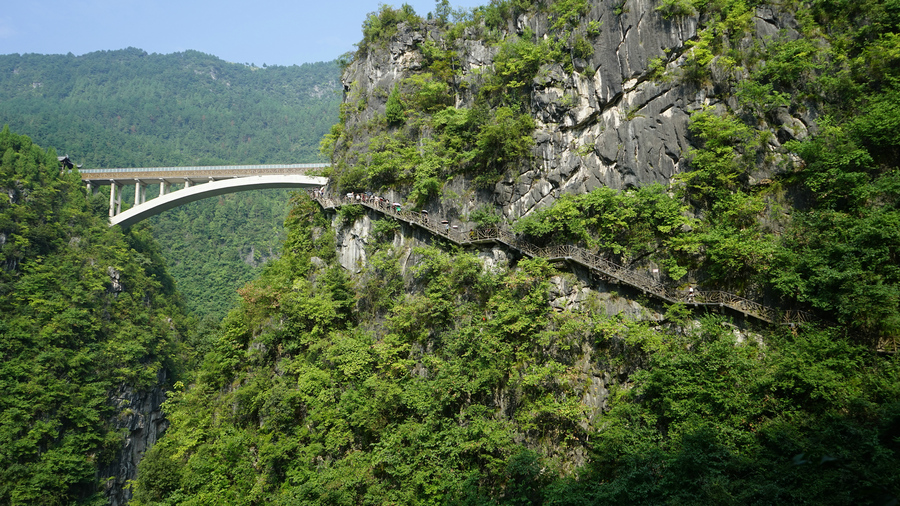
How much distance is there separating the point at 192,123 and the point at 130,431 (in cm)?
7047

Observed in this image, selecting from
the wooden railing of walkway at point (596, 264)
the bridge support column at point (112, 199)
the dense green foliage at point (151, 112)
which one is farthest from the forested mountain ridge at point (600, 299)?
the dense green foliage at point (151, 112)

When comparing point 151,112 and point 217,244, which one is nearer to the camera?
point 217,244

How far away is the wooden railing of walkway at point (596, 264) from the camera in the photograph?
47.8 feet

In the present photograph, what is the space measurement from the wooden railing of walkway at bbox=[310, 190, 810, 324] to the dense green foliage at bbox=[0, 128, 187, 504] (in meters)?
19.9

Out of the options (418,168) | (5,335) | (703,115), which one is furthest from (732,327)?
(5,335)

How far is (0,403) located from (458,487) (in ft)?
82.8

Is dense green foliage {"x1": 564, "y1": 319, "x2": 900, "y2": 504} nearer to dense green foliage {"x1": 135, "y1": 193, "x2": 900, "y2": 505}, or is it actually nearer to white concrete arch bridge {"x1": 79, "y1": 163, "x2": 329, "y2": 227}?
dense green foliage {"x1": 135, "y1": 193, "x2": 900, "y2": 505}

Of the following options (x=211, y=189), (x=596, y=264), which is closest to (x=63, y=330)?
(x=211, y=189)

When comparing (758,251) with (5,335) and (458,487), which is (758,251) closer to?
(458,487)

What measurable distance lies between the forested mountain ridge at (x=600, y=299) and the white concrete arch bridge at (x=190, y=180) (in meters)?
13.3

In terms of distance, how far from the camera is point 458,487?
49.7 feet

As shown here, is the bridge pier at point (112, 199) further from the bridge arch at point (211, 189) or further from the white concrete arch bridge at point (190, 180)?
the bridge arch at point (211, 189)

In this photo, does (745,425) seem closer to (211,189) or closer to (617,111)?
(617,111)

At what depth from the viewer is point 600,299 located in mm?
16547
